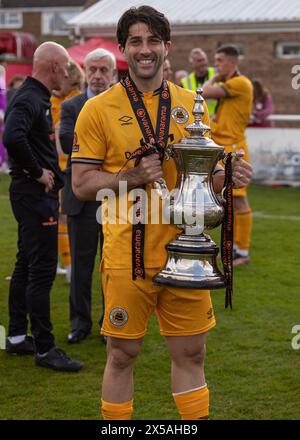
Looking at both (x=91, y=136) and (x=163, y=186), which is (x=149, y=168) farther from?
(x=91, y=136)

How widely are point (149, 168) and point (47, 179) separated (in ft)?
6.38

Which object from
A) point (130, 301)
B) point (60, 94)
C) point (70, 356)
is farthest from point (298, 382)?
point (60, 94)

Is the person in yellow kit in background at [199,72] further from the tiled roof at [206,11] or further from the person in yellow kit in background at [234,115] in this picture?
the tiled roof at [206,11]

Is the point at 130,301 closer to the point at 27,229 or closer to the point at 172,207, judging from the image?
the point at 172,207

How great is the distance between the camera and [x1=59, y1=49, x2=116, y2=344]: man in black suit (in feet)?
18.4

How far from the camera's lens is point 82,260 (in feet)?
18.9

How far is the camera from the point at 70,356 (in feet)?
17.7

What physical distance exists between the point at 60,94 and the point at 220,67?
2.12m

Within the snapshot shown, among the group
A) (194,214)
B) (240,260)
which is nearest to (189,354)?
(194,214)

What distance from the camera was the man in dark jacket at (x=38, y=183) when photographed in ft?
16.0

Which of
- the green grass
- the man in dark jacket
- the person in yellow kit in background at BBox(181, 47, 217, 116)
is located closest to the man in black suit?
the green grass

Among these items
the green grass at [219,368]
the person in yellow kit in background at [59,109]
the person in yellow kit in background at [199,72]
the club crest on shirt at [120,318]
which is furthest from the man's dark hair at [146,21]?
the person in yellow kit in background at [199,72]

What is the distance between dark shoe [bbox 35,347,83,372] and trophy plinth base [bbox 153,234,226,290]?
2.08 m

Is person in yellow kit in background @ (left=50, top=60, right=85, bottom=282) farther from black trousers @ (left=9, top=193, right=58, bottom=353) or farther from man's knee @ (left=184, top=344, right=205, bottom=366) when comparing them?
man's knee @ (left=184, top=344, right=205, bottom=366)
